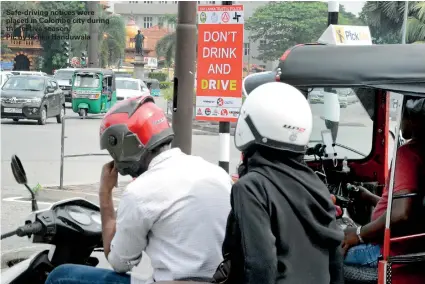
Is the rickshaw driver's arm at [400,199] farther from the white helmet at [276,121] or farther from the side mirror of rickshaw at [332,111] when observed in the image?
the side mirror of rickshaw at [332,111]

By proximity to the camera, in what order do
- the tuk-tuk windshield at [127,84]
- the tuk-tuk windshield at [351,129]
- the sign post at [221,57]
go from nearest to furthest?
1. the tuk-tuk windshield at [351,129]
2. the sign post at [221,57]
3. the tuk-tuk windshield at [127,84]

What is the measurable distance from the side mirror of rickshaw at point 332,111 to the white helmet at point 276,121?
9.17ft

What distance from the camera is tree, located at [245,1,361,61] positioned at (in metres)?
58.7

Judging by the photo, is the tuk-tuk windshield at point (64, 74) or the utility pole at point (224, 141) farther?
the tuk-tuk windshield at point (64, 74)

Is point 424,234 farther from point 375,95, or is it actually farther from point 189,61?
point 189,61

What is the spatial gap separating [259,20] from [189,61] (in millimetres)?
57086

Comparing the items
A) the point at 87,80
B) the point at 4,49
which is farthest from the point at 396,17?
the point at 4,49

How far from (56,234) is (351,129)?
10.5 feet

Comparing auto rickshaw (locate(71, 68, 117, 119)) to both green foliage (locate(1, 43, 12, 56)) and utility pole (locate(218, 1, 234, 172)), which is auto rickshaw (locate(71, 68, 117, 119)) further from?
green foliage (locate(1, 43, 12, 56))

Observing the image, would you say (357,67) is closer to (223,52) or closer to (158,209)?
(158,209)

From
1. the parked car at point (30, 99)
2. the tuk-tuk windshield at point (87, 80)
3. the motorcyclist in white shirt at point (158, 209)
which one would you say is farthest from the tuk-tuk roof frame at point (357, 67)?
the tuk-tuk windshield at point (87, 80)

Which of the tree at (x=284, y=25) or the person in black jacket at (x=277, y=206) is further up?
the tree at (x=284, y=25)

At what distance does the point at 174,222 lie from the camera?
2.91 metres

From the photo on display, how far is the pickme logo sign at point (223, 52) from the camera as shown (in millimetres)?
7367
